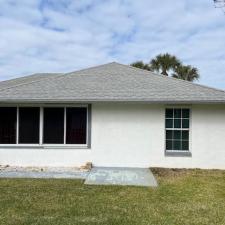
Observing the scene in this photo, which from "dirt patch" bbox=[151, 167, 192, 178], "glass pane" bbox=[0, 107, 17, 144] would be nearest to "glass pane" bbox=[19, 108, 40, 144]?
"glass pane" bbox=[0, 107, 17, 144]

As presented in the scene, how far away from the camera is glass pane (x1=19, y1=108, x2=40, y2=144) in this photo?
45.9ft

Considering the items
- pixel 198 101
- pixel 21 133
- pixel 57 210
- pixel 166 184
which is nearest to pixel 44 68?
pixel 21 133

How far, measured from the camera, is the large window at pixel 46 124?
45.9 feet

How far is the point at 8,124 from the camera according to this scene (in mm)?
14062

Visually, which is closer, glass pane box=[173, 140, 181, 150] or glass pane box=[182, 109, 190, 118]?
glass pane box=[182, 109, 190, 118]

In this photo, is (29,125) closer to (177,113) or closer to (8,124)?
(8,124)

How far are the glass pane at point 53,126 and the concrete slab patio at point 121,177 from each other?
6.19 feet

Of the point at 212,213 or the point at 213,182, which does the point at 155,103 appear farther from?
the point at 212,213

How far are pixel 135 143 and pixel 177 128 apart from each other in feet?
5.60

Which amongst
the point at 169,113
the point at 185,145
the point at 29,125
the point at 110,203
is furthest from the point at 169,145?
the point at 110,203

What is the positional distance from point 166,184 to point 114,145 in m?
3.75

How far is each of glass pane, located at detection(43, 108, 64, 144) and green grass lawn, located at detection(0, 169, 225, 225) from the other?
10.3 feet

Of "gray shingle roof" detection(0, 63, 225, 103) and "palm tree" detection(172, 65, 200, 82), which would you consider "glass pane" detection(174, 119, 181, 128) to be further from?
"palm tree" detection(172, 65, 200, 82)

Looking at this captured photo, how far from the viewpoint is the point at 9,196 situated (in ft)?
29.4
